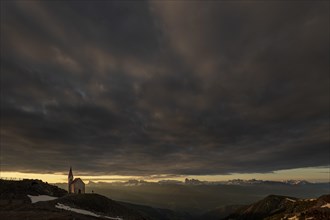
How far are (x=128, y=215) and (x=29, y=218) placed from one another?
57471 mm

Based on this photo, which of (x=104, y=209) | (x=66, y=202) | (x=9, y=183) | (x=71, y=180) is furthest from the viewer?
(x=71, y=180)

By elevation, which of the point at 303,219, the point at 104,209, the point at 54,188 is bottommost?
the point at 303,219

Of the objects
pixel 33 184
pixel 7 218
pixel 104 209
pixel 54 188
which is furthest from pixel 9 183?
pixel 7 218

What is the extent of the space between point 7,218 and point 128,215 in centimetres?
5899

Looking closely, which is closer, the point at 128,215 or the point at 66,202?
the point at 66,202

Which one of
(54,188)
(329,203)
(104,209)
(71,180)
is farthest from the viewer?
(329,203)

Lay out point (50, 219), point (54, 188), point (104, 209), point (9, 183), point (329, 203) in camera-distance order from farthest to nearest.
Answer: point (329, 203), point (54, 188), point (9, 183), point (104, 209), point (50, 219)

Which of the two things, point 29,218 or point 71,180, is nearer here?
point 29,218

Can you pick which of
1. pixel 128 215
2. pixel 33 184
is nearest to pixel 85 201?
pixel 128 215

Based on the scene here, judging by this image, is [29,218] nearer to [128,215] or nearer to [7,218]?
[7,218]

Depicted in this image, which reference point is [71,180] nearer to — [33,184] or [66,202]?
[33,184]

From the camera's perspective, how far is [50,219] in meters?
47.2

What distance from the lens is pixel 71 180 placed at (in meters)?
143

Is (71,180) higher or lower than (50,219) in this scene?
higher
